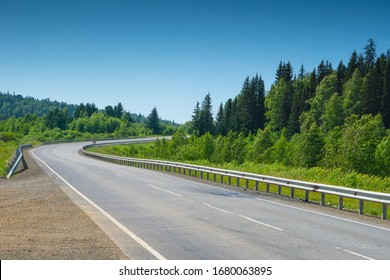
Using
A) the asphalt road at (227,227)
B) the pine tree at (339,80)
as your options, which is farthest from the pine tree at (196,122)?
the asphalt road at (227,227)

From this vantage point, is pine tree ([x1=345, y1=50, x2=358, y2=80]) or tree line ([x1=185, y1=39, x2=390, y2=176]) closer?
tree line ([x1=185, y1=39, x2=390, y2=176])

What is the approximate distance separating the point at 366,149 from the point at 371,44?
71.3 m

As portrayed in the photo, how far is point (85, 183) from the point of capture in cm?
2683

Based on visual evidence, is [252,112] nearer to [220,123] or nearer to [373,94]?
[220,123]

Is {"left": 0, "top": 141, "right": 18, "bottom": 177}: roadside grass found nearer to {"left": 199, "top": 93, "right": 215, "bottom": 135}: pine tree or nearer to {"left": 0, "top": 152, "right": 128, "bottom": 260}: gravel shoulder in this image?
{"left": 0, "top": 152, "right": 128, "bottom": 260}: gravel shoulder

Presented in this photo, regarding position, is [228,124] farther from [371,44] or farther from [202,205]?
[202,205]

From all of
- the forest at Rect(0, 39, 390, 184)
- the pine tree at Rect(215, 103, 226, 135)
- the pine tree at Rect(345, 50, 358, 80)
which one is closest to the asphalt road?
the forest at Rect(0, 39, 390, 184)

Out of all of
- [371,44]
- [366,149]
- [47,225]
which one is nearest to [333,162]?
[366,149]

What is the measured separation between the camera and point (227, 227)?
12781 mm

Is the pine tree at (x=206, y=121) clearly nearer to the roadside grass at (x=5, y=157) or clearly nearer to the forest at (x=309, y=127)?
the forest at (x=309, y=127)

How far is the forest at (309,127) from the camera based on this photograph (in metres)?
67.0

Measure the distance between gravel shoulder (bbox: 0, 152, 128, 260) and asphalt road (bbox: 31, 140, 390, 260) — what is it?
39 centimetres

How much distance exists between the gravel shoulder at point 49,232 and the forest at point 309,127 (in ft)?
58.7

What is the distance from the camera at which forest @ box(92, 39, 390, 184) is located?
220ft
